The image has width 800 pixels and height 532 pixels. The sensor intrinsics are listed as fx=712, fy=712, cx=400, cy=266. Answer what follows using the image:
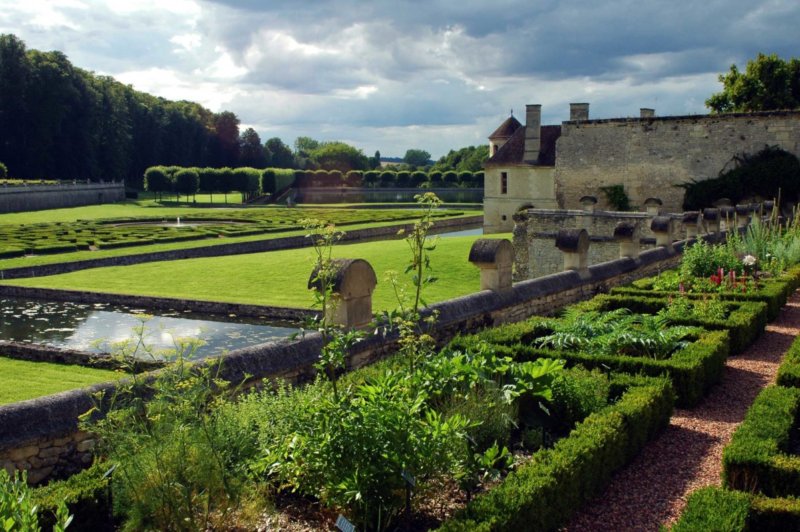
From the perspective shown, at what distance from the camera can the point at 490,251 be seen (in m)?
10.4

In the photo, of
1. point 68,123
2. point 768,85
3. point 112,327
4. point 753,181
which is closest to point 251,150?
point 68,123

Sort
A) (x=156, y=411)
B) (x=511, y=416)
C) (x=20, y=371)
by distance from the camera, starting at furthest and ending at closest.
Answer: (x=20, y=371) < (x=511, y=416) < (x=156, y=411)

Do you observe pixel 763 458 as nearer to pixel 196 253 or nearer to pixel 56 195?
pixel 196 253

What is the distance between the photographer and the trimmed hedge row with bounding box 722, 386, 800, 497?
4.80m

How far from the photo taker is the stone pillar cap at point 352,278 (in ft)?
24.6

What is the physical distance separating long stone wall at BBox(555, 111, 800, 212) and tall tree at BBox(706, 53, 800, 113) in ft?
33.1

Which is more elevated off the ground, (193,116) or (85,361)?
(193,116)

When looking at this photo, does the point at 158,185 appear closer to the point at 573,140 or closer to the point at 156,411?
the point at 573,140

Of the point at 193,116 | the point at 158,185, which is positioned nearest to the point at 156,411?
the point at 158,185

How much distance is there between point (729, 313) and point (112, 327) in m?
12.2

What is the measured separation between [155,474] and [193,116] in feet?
290

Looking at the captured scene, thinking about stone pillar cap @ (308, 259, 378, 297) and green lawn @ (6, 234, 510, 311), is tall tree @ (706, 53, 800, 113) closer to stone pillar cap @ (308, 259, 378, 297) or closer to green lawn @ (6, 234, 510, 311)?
green lawn @ (6, 234, 510, 311)

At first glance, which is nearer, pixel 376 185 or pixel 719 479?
pixel 719 479

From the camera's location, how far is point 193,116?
3420 inches
